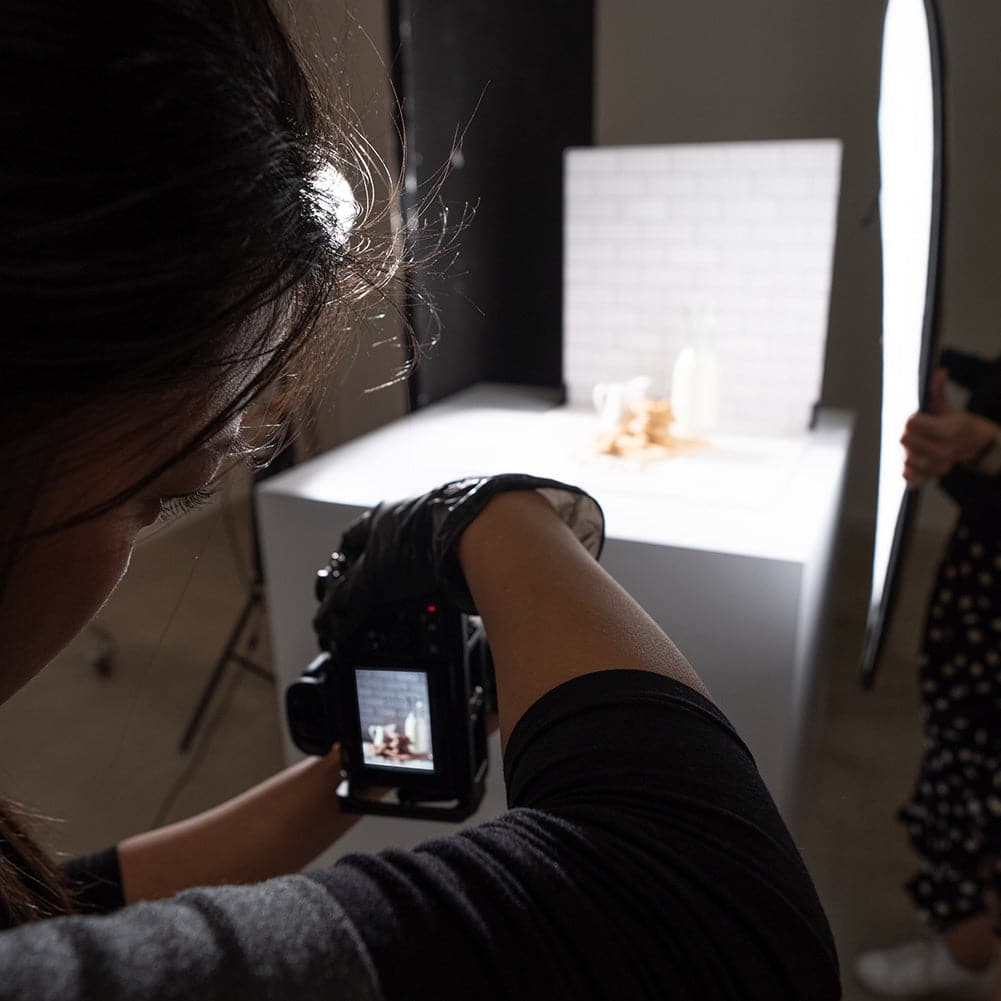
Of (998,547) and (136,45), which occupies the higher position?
(136,45)

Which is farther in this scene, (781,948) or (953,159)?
(953,159)

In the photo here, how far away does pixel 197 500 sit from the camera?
1.42 ft

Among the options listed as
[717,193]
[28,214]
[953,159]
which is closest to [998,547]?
[717,193]

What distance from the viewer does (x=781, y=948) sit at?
307mm

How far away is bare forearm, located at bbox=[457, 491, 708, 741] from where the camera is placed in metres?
0.40

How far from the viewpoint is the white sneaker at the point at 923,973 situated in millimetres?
1137

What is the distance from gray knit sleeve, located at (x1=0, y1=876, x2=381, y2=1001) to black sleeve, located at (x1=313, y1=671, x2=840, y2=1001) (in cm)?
1

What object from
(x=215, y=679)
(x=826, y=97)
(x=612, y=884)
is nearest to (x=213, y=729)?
(x=215, y=679)

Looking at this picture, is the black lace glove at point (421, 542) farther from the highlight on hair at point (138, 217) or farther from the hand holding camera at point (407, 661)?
the highlight on hair at point (138, 217)

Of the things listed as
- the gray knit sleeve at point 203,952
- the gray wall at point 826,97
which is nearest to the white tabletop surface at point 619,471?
the gray knit sleeve at point 203,952

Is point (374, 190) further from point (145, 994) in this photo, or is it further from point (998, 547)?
point (998, 547)

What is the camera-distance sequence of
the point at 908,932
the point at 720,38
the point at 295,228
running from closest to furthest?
1. the point at 295,228
2. the point at 908,932
3. the point at 720,38

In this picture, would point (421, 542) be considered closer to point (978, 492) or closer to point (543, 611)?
point (543, 611)

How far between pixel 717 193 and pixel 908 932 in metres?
1.24
